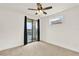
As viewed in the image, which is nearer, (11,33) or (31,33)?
(31,33)

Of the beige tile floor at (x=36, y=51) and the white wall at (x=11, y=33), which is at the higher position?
the white wall at (x=11, y=33)

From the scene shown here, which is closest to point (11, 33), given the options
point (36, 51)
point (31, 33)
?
point (31, 33)

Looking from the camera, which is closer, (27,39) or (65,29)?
(27,39)

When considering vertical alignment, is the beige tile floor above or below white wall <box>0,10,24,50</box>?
below

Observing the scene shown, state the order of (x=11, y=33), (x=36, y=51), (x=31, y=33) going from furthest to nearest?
(x=36, y=51)
(x=11, y=33)
(x=31, y=33)

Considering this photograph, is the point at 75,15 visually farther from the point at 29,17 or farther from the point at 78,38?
the point at 29,17

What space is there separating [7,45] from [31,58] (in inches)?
69.5

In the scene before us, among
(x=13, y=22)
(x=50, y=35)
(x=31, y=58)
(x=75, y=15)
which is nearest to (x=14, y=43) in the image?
(x=13, y=22)

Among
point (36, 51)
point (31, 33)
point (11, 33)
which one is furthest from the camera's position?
point (36, 51)

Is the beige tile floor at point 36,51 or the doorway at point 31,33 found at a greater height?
the doorway at point 31,33

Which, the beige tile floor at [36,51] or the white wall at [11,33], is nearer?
the beige tile floor at [36,51]

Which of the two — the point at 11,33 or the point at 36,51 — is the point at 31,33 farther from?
the point at 36,51

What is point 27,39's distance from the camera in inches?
90.3

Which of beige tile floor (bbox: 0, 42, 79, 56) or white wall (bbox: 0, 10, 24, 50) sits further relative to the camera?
white wall (bbox: 0, 10, 24, 50)
